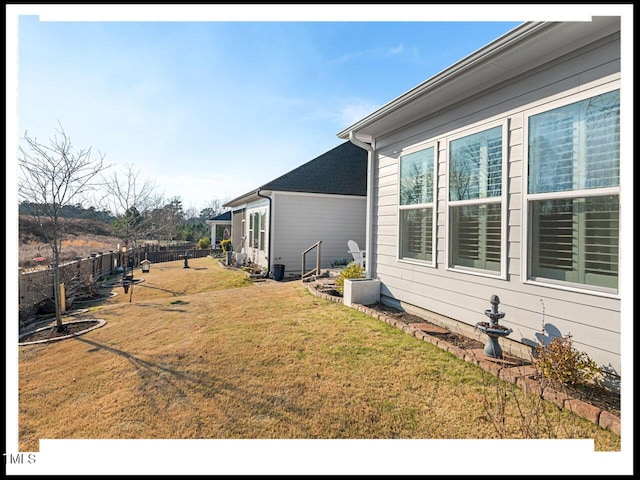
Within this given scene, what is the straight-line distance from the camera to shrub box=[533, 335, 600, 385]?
241 centimetres

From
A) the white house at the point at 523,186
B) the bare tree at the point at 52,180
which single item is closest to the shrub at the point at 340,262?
the white house at the point at 523,186

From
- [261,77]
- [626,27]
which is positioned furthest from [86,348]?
[626,27]

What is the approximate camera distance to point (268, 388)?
2727 millimetres

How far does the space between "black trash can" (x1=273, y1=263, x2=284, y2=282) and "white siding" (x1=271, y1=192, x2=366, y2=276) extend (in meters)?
0.36

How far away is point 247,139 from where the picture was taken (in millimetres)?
8984

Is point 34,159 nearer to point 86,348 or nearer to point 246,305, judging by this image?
point 86,348

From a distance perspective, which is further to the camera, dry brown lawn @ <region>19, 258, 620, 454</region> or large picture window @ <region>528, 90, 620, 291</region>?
large picture window @ <region>528, 90, 620, 291</region>

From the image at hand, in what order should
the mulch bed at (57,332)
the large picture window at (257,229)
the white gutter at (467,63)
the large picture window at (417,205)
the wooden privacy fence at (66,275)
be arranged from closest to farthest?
the white gutter at (467,63) < the large picture window at (417,205) < the mulch bed at (57,332) < the wooden privacy fence at (66,275) < the large picture window at (257,229)

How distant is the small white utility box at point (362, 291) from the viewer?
17.5 ft

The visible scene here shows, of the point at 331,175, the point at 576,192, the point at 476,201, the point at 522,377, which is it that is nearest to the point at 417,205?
the point at 476,201

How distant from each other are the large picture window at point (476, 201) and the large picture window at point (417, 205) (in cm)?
37

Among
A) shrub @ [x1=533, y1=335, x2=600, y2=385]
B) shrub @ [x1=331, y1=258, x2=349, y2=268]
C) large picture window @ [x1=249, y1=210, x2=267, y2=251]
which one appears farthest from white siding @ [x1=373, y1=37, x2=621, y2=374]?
large picture window @ [x1=249, y1=210, x2=267, y2=251]

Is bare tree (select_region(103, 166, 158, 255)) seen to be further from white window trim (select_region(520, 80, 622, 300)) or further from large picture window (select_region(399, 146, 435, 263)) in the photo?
white window trim (select_region(520, 80, 622, 300))

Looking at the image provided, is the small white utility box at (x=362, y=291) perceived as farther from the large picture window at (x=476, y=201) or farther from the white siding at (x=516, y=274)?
the large picture window at (x=476, y=201)
